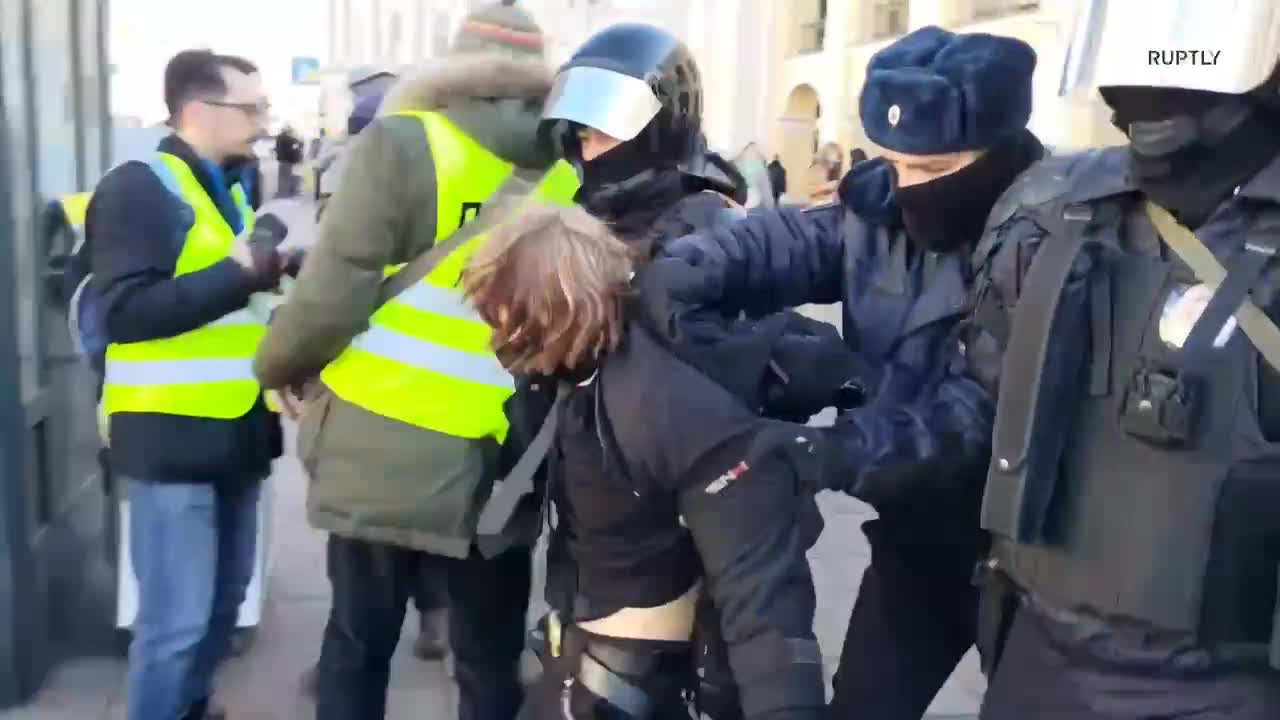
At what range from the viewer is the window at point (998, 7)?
19109 millimetres

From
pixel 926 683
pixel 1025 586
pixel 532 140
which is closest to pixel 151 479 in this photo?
pixel 532 140

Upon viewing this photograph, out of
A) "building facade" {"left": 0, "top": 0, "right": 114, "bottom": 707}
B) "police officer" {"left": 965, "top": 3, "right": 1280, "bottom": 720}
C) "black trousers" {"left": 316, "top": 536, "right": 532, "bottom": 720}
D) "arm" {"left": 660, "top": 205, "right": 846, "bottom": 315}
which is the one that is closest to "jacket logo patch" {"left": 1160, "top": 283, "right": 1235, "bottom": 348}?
"police officer" {"left": 965, "top": 3, "right": 1280, "bottom": 720}

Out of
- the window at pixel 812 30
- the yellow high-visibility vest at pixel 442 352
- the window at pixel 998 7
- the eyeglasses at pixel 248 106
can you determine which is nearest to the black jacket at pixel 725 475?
the yellow high-visibility vest at pixel 442 352

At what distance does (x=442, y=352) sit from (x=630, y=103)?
611 millimetres

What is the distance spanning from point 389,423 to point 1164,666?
5.05 feet

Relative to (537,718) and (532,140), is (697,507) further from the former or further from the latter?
(532,140)

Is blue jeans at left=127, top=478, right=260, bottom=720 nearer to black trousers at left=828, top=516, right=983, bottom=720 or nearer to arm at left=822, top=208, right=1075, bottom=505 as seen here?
black trousers at left=828, top=516, right=983, bottom=720

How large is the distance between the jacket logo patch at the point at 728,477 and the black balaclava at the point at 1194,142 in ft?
2.18

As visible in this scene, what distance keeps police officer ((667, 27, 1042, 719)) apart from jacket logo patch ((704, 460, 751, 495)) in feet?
0.53

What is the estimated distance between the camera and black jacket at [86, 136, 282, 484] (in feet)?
9.64

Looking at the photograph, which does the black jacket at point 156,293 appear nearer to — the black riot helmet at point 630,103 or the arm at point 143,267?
the arm at point 143,267

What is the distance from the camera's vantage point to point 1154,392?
1.60 metres

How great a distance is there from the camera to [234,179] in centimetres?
331

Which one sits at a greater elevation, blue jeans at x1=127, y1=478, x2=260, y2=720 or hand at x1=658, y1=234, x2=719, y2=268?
hand at x1=658, y1=234, x2=719, y2=268
